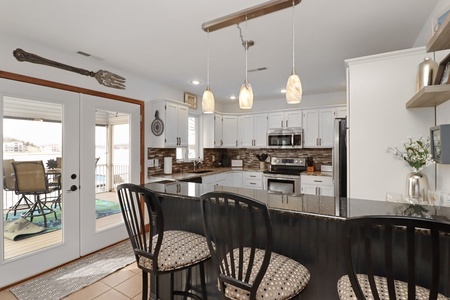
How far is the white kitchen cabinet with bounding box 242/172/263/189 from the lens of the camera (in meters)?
5.21

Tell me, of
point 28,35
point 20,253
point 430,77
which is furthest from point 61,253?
point 430,77

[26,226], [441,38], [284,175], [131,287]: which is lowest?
[131,287]

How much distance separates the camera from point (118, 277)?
104 inches

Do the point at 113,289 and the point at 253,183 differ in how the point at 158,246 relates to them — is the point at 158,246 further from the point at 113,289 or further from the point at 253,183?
the point at 253,183

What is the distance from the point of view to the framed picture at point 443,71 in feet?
5.01

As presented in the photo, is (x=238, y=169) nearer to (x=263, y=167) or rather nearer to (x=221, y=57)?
(x=263, y=167)

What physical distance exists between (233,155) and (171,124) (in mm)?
2381

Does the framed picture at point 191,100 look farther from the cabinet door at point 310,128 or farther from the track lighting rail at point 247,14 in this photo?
the track lighting rail at point 247,14

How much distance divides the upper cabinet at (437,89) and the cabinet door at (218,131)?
3.98 m

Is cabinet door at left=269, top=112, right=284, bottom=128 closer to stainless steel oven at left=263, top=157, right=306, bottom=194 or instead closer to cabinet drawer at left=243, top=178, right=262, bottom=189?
stainless steel oven at left=263, top=157, right=306, bottom=194

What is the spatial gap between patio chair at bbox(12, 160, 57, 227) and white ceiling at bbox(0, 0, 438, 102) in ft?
4.16

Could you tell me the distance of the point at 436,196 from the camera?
159cm

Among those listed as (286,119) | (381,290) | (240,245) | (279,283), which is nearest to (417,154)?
(381,290)

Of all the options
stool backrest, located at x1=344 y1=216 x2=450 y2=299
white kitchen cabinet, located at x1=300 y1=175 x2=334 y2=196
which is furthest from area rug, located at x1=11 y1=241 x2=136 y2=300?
white kitchen cabinet, located at x1=300 y1=175 x2=334 y2=196
